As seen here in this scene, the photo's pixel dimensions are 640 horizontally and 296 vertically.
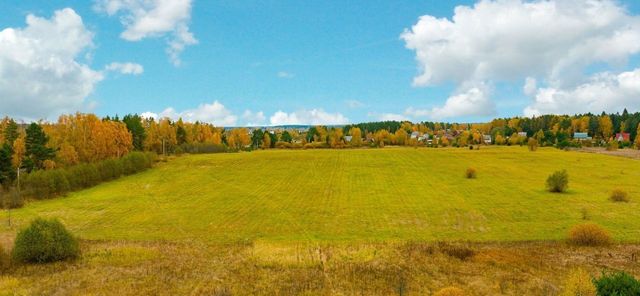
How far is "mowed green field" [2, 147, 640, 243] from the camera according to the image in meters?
45.2

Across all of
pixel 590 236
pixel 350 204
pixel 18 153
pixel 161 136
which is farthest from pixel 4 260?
pixel 161 136

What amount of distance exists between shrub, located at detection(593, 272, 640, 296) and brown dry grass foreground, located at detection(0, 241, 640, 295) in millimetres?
7020

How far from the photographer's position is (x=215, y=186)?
78.8m

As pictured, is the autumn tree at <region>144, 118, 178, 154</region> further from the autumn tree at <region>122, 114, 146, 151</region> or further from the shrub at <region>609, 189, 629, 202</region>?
the shrub at <region>609, 189, 629, 202</region>

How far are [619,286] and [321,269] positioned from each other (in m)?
17.5

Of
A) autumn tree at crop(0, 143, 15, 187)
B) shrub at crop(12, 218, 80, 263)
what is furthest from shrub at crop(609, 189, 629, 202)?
autumn tree at crop(0, 143, 15, 187)

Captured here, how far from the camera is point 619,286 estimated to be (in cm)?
1805

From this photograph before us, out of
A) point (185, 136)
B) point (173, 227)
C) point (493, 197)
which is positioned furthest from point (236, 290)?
point (185, 136)

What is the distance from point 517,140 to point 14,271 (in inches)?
7925

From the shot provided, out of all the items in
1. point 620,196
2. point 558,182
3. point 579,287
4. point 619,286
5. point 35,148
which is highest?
point 35,148

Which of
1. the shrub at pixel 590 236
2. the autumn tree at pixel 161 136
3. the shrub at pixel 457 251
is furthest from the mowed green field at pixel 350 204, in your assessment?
the autumn tree at pixel 161 136

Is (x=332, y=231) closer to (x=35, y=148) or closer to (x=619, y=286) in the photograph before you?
(x=619, y=286)

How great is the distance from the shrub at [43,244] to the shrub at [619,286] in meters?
35.8

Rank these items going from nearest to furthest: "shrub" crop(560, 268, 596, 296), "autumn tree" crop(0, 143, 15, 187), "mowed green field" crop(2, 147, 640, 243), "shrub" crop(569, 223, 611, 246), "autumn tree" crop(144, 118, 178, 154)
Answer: "shrub" crop(560, 268, 596, 296) < "shrub" crop(569, 223, 611, 246) < "mowed green field" crop(2, 147, 640, 243) < "autumn tree" crop(0, 143, 15, 187) < "autumn tree" crop(144, 118, 178, 154)
